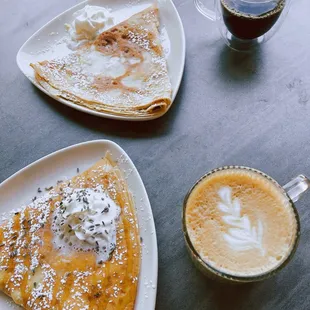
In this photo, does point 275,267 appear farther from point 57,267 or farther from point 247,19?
point 247,19

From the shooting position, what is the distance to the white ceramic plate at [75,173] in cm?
124

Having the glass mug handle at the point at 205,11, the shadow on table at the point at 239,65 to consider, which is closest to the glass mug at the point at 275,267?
the shadow on table at the point at 239,65

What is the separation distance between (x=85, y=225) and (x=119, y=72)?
54 cm

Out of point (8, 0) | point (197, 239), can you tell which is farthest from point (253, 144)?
point (8, 0)

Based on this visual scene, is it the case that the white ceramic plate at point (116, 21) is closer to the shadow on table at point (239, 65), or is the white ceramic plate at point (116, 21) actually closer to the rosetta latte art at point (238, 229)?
the shadow on table at point (239, 65)

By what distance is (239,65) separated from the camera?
1567mm

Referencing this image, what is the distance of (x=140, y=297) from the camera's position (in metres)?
1.18

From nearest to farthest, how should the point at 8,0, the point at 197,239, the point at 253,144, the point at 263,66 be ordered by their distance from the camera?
the point at 197,239, the point at 253,144, the point at 263,66, the point at 8,0

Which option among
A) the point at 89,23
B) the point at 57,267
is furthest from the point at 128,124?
the point at 57,267

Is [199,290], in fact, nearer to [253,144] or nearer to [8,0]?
[253,144]

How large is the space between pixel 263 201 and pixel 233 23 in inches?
24.4

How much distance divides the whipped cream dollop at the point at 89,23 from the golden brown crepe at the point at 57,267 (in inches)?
23.5

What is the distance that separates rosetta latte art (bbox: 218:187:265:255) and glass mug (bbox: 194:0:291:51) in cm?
61

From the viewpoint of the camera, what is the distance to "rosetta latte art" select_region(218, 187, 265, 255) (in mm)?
1115
